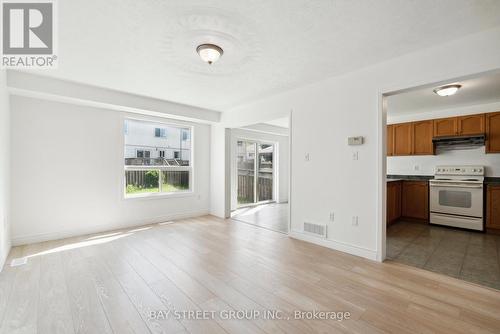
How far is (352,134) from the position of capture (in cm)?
326

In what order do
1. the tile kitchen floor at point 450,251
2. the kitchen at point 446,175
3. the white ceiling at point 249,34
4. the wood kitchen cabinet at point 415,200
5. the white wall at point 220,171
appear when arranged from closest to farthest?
the white ceiling at point 249,34 < the tile kitchen floor at point 450,251 < the kitchen at point 446,175 < the wood kitchen cabinet at point 415,200 < the white wall at point 220,171

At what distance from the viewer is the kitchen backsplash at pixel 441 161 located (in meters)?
4.56

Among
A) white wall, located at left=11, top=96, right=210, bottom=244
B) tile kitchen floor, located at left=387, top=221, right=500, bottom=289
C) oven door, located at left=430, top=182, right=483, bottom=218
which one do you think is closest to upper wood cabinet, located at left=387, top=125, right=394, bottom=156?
oven door, located at left=430, top=182, right=483, bottom=218

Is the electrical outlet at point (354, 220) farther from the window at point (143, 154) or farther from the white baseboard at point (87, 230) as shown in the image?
the window at point (143, 154)

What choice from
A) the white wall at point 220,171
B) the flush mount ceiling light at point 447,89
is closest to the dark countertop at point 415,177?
the flush mount ceiling light at point 447,89

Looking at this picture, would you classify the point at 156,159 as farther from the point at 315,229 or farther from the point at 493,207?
the point at 493,207

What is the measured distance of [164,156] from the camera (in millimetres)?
5180

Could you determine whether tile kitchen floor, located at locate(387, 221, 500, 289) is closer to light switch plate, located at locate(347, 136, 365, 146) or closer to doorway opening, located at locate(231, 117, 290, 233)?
light switch plate, located at locate(347, 136, 365, 146)

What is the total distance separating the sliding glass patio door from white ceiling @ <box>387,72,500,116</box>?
3.88 meters

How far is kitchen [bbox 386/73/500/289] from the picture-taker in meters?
3.52

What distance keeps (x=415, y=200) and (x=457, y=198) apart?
0.74m

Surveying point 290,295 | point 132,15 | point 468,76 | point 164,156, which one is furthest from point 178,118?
point 468,76

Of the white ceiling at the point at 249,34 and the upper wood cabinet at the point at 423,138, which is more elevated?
the white ceiling at the point at 249,34

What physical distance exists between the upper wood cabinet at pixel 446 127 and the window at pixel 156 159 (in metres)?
5.71
